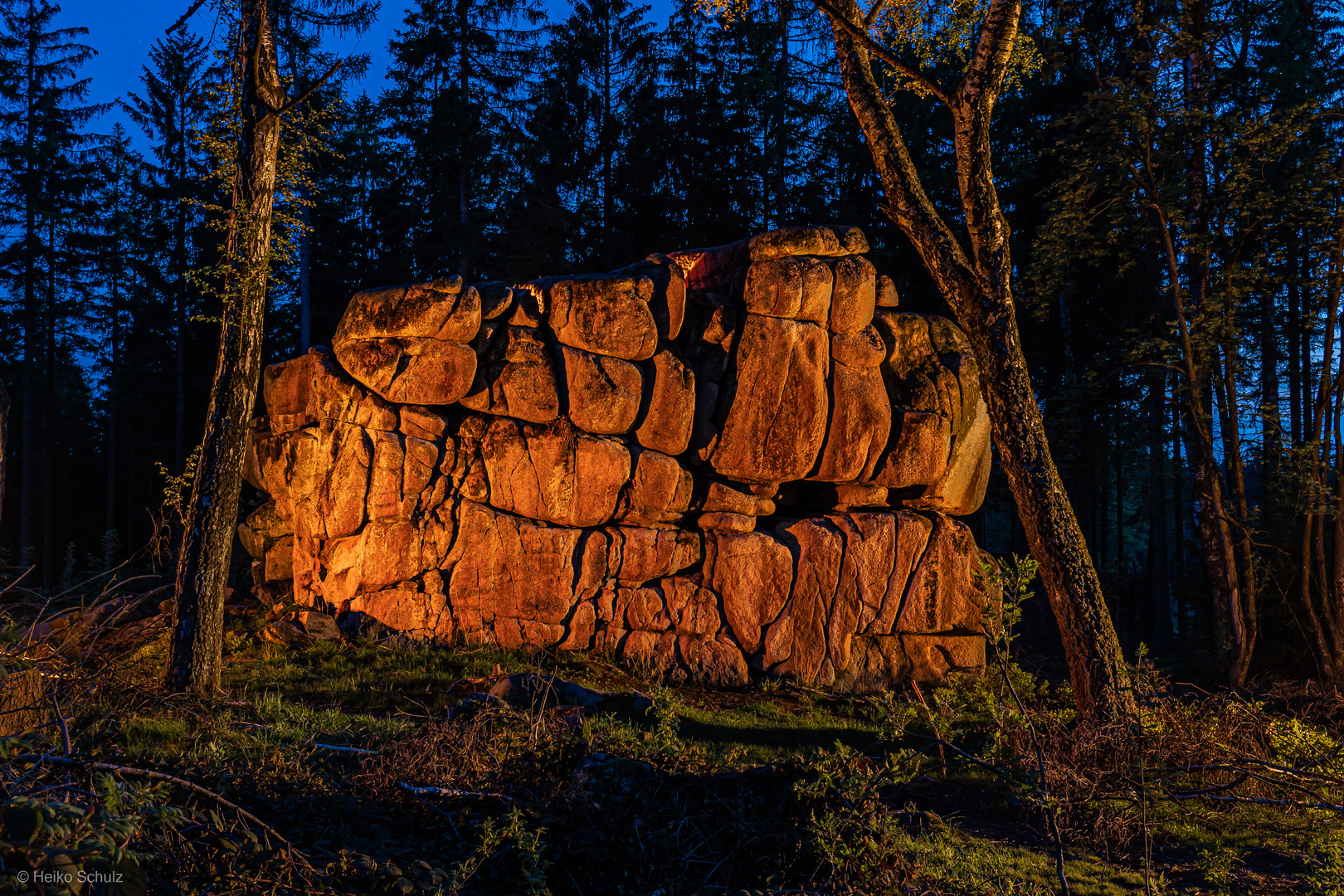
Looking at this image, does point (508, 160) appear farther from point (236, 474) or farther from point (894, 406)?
point (236, 474)

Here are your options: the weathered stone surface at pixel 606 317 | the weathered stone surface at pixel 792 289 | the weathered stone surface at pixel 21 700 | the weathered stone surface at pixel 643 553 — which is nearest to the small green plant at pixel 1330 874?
the weathered stone surface at pixel 21 700

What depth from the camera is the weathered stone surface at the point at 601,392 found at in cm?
1150

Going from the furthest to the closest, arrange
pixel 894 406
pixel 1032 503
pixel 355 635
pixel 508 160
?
pixel 508 160 → pixel 894 406 → pixel 355 635 → pixel 1032 503

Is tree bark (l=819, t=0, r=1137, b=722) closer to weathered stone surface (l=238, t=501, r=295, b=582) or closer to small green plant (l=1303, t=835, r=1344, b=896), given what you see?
small green plant (l=1303, t=835, r=1344, b=896)

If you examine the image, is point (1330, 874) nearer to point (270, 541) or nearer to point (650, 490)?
point (650, 490)

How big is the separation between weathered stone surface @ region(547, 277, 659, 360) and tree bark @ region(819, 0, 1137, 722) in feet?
15.7

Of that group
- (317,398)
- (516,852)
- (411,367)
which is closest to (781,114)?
(411,367)

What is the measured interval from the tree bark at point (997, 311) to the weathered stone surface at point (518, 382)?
19.4ft

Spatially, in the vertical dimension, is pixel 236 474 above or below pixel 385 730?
above

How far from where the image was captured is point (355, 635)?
10984mm

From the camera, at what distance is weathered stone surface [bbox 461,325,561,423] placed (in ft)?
37.8

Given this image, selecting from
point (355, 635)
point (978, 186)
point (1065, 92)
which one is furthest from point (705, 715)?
point (1065, 92)

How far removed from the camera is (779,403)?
38.7 ft

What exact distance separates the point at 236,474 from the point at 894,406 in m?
9.47
